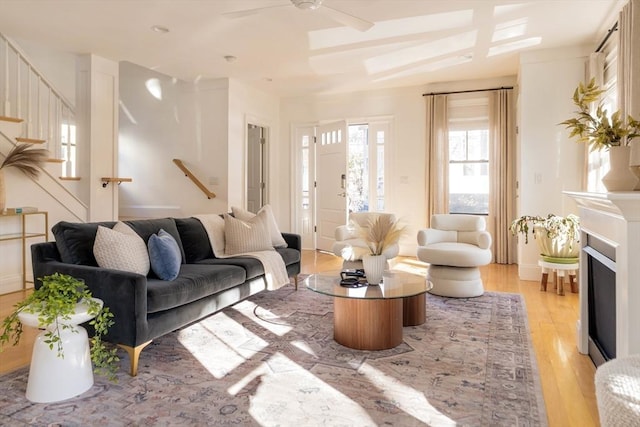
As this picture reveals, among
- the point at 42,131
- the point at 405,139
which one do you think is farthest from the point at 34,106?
the point at 405,139

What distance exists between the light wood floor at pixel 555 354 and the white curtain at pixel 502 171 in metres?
1.22

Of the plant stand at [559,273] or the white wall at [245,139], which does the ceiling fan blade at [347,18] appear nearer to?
the plant stand at [559,273]

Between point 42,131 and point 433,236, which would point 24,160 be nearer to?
point 42,131

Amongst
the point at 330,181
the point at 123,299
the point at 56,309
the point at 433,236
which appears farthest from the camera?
the point at 330,181

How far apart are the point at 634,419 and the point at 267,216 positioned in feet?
11.4

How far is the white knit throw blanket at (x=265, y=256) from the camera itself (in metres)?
3.64

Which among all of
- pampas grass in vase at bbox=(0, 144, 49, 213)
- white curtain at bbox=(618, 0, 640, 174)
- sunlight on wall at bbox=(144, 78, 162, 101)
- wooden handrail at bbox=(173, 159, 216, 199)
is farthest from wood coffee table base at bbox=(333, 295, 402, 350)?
sunlight on wall at bbox=(144, 78, 162, 101)

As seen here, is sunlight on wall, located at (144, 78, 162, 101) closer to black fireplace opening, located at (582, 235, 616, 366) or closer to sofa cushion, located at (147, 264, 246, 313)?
sofa cushion, located at (147, 264, 246, 313)

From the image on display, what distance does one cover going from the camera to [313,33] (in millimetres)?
4250

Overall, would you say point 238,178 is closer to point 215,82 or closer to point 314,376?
point 215,82

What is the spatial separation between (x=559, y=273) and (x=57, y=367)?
437 centimetres

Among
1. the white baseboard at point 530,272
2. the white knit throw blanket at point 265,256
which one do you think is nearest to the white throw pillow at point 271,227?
the white knit throw blanket at point 265,256

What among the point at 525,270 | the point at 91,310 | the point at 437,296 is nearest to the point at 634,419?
the point at 91,310

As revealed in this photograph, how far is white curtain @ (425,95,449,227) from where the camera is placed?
6230 mm
